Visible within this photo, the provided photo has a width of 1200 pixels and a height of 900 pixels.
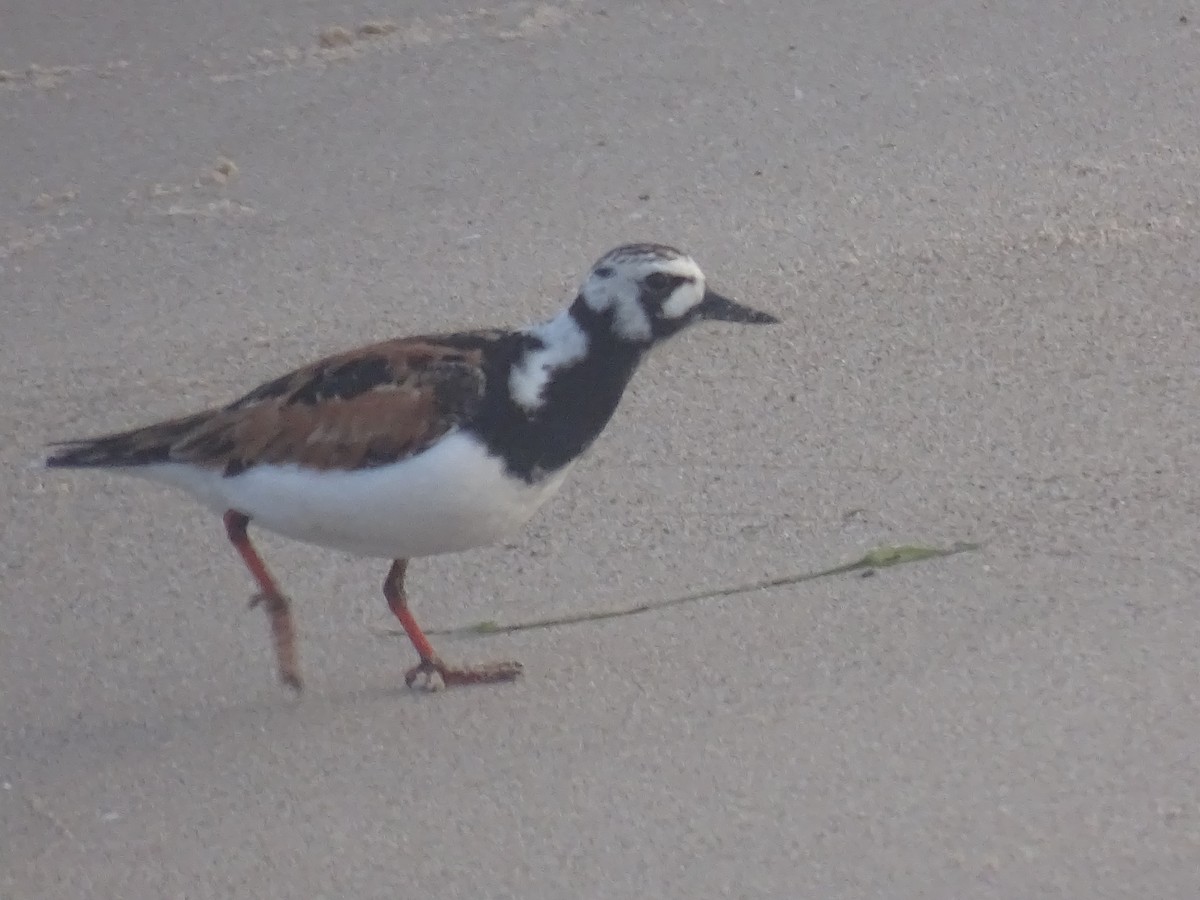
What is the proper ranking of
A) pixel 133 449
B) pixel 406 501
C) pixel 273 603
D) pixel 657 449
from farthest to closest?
pixel 657 449 < pixel 133 449 < pixel 273 603 < pixel 406 501

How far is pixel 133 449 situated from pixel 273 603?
41cm

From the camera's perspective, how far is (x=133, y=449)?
4.36m

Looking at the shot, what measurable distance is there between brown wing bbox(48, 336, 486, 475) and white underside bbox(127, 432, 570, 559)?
0.03m

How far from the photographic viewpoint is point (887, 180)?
6273mm

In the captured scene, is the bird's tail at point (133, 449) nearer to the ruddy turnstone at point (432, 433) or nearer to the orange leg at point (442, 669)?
the ruddy turnstone at point (432, 433)

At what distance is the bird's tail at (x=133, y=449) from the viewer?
171 inches

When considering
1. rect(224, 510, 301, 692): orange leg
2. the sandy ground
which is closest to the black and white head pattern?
the sandy ground

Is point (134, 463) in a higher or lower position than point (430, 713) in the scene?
higher

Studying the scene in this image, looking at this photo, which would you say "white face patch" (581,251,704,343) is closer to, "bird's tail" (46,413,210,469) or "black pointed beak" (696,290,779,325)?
"black pointed beak" (696,290,779,325)

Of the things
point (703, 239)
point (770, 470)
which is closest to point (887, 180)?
point (703, 239)

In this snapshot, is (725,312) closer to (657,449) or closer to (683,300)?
(683,300)

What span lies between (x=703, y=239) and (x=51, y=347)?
1691mm

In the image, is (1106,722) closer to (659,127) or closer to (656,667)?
(656,667)

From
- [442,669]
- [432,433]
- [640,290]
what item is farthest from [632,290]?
[442,669]
